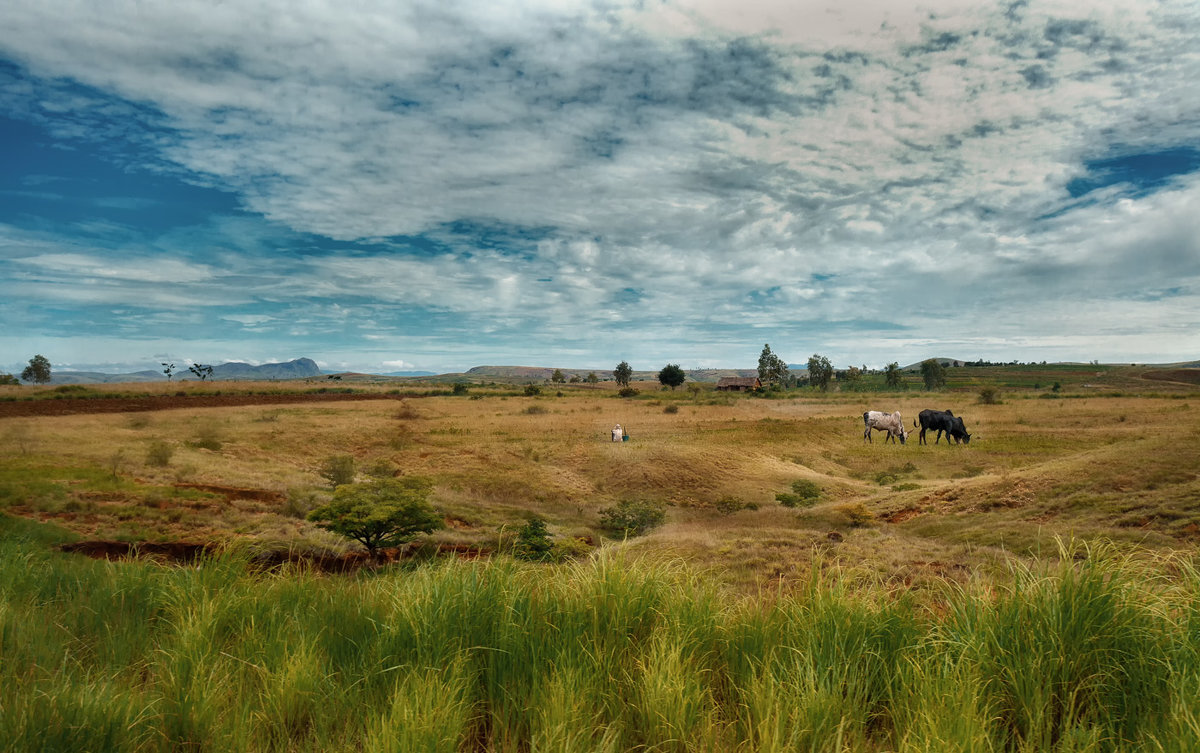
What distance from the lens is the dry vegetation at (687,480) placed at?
16156mm

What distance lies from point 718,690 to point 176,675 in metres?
4.17

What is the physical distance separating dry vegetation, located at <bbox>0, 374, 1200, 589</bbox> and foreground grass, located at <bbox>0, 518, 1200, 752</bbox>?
85 centimetres

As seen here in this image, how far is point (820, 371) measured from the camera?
161 m

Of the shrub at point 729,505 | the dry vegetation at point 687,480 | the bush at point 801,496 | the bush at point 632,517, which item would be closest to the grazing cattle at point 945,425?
the dry vegetation at point 687,480

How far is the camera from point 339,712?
4012 millimetres

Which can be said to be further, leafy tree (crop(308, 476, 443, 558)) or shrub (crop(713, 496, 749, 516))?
→ shrub (crop(713, 496, 749, 516))

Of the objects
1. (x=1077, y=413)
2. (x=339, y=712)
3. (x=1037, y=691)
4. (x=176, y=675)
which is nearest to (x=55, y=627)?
(x=176, y=675)

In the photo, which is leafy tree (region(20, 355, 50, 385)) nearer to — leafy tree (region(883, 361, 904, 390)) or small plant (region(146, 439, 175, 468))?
small plant (region(146, 439, 175, 468))

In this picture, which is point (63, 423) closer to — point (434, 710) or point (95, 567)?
point (95, 567)

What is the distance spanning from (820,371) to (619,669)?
169 m

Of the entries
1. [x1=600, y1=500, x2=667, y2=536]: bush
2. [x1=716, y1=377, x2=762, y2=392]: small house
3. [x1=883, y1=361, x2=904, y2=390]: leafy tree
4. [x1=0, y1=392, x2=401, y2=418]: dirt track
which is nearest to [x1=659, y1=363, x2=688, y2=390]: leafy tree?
[x1=716, y1=377, x2=762, y2=392]: small house

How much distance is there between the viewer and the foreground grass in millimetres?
3512

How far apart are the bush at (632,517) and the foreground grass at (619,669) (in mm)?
19146

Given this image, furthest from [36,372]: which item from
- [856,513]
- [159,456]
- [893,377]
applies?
[893,377]
